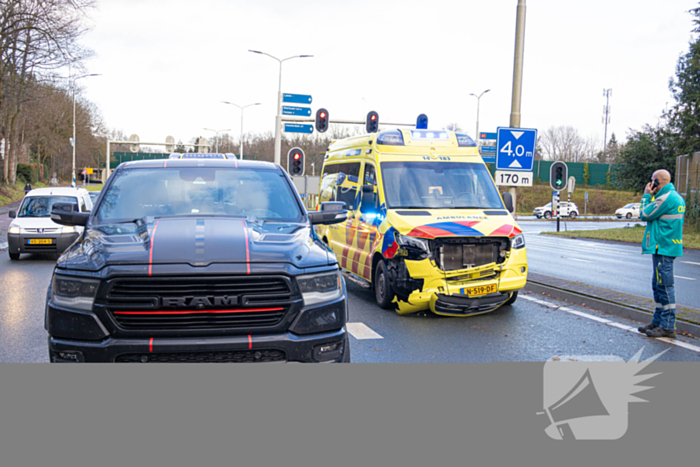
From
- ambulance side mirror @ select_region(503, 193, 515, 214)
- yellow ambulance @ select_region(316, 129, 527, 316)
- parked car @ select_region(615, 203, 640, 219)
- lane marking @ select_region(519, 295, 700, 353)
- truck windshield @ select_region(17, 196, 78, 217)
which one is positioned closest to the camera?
lane marking @ select_region(519, 295, 700, 353)

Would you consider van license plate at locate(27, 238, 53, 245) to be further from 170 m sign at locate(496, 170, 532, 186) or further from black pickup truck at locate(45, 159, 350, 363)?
black pickup truck at locate(45, 159, 350, 363)

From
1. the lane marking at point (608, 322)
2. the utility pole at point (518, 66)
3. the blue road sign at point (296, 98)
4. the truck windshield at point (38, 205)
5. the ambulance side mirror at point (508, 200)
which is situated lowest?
the lane marking at point (608, 322)

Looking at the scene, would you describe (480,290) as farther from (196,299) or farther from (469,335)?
(196,299)

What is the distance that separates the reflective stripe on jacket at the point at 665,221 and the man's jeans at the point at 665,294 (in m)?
0.13

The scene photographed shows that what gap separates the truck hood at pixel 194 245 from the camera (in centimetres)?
380

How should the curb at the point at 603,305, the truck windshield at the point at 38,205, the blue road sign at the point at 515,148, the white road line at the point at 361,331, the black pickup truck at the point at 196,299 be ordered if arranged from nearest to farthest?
the black pickup truck at the point at 196,299, the white road line at the point at 361,331, the curb at the point at 603,305, the blue road sign at the point at 515,148, the truck windshield at the point at 38,205

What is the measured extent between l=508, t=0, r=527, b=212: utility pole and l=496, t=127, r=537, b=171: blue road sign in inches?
19.0

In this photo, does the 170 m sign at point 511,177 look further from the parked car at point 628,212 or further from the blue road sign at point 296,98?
the parked car at point 628,212

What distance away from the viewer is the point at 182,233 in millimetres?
4090

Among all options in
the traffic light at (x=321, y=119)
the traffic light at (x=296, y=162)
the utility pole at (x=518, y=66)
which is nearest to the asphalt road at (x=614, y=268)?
the utility pole at (x=518, y=66)

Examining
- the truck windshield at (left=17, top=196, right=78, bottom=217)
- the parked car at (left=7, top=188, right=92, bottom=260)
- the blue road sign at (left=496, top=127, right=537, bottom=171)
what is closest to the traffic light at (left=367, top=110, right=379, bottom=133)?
the truck windshield at (left=17, top=196, right=78, bottom=217)

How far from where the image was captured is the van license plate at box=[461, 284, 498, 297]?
807 centimetres

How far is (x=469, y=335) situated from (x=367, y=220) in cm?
283

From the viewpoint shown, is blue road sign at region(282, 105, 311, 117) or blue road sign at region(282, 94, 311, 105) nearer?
blue road sign at region(282, 94, 311, 105)
